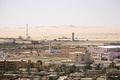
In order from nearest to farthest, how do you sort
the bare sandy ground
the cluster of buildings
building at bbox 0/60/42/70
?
building at bbox 0/60/42/70
the cluster of buildings
the bare sandy ground

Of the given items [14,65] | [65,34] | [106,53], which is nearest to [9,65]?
[14,65]

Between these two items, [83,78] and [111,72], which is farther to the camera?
[111,72]

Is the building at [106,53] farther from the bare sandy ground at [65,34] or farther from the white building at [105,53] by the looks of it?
the bare sandy ground at [65,34]

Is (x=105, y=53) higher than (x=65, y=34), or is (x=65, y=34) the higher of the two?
(x=65, y=34)

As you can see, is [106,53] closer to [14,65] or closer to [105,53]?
[105,53]

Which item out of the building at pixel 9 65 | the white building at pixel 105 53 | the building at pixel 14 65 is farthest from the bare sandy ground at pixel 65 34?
the building at pixel 9 65

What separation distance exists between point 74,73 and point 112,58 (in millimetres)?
4411

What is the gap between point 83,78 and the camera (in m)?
9.16

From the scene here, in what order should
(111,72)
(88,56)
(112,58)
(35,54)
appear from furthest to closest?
(35,54)
(112,58)
(88,56)
(111,72)

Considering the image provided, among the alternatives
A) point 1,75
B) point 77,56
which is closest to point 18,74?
point 1,75

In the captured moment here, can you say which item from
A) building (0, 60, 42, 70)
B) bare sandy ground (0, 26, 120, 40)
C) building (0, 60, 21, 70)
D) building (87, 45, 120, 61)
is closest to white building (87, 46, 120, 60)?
building (87, 45, 120, 61)

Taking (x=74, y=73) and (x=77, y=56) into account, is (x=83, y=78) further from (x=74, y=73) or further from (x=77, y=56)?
(x=77, y=56)

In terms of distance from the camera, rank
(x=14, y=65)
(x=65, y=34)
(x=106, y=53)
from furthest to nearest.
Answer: (x=65, y=34), (x=106, y=53), (x=14, y=65)

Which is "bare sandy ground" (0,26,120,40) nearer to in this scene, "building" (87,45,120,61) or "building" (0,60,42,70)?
"building" (87,45,120,61)
